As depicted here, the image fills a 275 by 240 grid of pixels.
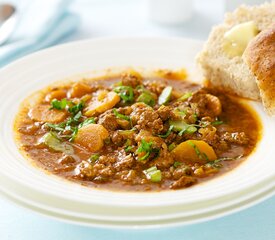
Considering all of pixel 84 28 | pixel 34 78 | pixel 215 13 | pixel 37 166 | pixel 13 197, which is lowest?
pixel 13 197

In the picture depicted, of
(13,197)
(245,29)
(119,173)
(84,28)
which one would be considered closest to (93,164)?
(119,173)

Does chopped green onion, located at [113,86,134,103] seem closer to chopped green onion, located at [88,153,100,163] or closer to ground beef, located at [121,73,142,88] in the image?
ground beef, located at [121,73,142,88]

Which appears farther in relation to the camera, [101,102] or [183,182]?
[101,102]

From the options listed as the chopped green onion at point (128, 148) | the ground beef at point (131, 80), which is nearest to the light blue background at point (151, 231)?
the chopped green onion at point (128, 148)

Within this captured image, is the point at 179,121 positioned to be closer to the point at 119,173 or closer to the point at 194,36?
the point at 119,173

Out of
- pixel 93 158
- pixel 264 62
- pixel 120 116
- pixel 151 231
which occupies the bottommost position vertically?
pixel 151 231

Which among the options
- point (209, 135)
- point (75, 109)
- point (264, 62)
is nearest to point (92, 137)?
point (75, 109)

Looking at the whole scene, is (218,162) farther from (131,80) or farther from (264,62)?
(131,80)
